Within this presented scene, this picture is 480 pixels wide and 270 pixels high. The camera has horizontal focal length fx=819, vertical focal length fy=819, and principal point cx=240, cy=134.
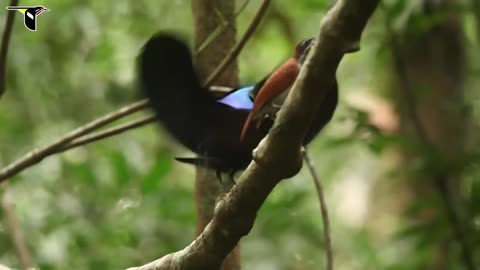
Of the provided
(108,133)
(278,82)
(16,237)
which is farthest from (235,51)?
(16,237)

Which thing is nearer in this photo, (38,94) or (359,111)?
(359,111)

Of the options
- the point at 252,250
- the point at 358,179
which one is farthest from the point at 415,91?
the point at 358,179

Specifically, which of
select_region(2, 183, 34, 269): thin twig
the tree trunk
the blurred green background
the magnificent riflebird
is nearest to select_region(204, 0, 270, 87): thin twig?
the tree trunk

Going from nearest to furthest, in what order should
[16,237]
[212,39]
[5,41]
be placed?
1. [5,41]
2. [212,39]
3. [16,237]

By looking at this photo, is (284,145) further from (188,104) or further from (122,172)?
(122,172)

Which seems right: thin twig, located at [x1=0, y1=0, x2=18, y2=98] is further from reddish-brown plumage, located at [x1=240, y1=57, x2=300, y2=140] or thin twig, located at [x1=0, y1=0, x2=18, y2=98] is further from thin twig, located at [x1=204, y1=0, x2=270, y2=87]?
reddish-brown plumage, located at [x1=240, y1=57, x2=300, y2=140]

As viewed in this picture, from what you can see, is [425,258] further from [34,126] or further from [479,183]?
[34,126]

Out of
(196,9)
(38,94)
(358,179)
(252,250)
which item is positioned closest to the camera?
(196,9)

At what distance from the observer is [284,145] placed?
86cm

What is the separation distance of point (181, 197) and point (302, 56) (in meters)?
1.26

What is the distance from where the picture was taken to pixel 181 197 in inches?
85.7

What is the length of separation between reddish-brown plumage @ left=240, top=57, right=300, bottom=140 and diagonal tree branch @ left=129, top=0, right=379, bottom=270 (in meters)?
0.07

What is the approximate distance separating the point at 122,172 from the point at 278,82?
46.9 inches

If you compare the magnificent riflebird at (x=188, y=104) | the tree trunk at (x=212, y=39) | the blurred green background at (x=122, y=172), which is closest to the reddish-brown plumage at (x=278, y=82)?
the magnificent riflebird at (x=188, y=104)
